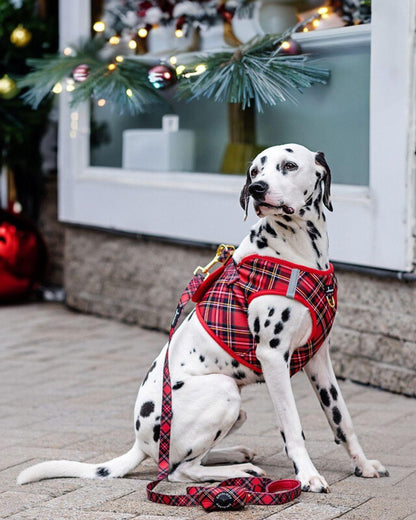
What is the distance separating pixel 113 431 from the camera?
4.18 meters

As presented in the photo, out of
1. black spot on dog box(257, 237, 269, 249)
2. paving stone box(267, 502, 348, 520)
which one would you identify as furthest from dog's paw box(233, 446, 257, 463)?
black spot on dog box(257, 237, 269, 249)

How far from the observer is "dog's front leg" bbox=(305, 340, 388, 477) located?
3406 millimetres

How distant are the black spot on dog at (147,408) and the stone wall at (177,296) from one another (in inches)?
75.2

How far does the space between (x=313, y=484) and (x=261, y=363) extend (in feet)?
1.53

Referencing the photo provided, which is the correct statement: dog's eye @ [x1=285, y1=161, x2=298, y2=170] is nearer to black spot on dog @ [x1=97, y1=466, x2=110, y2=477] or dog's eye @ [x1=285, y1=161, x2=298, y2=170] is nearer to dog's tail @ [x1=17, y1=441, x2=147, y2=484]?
dog's tail @ [x1=17, y1=441, x2=147, y2=484]

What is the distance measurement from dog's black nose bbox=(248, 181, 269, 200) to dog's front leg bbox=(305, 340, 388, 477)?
0.69 m

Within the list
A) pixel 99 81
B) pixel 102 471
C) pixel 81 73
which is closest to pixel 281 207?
pixel 102 471

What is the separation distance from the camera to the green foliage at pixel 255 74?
4.41 meters

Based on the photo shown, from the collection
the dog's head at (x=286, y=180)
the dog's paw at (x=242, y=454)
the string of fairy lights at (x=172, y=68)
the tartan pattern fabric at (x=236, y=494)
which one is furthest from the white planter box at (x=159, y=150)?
the tartan pattern fabric at (x=236, y=494)

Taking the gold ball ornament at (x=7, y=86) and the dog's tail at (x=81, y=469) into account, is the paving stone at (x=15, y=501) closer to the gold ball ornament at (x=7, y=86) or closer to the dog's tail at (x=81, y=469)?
the dog's tail at (x=81, y=469)

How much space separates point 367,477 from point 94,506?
1.05m

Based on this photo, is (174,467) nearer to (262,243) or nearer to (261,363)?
(261,363)

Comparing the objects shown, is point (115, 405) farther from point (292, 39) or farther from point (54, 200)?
point (54, 200)

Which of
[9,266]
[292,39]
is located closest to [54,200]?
[9,266]
